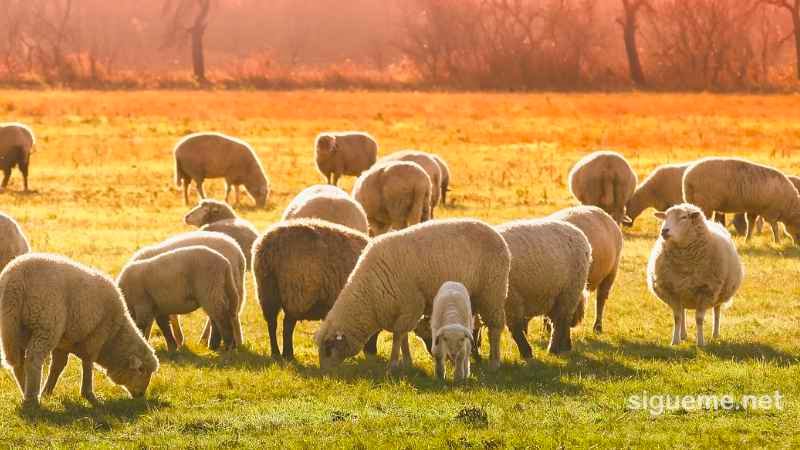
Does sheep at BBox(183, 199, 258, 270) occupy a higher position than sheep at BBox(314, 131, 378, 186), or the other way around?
sheep at BBox(183, 199, 258, 270)

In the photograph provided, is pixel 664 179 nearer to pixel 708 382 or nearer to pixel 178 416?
pixel 708 382

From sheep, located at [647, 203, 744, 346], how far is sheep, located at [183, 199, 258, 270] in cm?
590

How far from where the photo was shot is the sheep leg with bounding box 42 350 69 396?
37.0ft

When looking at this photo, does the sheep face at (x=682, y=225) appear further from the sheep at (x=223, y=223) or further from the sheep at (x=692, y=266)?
the sheep at (x=223, y=223)

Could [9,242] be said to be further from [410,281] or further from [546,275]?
[546,275]

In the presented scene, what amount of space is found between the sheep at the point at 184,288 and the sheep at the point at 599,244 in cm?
373

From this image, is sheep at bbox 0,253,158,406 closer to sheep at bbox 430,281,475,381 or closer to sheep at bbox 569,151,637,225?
sheep at bbox 430,281,475,381

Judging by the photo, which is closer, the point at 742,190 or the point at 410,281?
the point at 410,281

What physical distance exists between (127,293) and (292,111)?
37.9 meters

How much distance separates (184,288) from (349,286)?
2166mm

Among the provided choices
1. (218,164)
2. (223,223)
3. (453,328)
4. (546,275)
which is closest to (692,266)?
(546,275)

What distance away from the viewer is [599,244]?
14.8 meters

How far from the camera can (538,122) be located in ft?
153

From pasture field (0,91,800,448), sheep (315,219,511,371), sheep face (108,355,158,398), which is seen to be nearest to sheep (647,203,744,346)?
pasture field (0,91,800,448)
